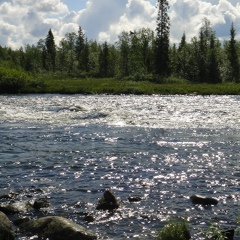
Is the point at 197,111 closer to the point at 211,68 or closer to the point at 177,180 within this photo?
the point at 177,180

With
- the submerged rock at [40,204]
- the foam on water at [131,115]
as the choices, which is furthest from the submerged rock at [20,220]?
the foam on water at [131,115]

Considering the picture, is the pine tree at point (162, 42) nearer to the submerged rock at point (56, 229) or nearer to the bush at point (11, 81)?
the bush at point (11, 81)

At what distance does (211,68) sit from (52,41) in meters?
87.8

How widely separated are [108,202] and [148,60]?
120401mm

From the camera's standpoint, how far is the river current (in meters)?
12.7

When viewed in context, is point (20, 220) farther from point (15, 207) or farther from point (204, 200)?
point (204, 200)

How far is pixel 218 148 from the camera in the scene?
23062 millimetres

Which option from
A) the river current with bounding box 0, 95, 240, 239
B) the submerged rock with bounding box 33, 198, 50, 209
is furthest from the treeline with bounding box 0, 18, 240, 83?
the submerged rock with bounding box 33, 198, 50, 209

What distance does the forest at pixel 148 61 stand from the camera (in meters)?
98.4

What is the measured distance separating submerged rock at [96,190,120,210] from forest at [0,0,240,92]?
190 feet

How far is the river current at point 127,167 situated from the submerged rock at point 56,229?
17.5 inches

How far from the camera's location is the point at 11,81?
2692 inches

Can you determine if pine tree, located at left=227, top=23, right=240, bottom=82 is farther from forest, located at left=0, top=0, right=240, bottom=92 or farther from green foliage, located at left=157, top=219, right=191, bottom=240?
green foliage, located at left=157, top=219, right=191, bottom=240

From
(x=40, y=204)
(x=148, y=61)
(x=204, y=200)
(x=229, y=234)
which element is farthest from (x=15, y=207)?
(x=148, y=61)
